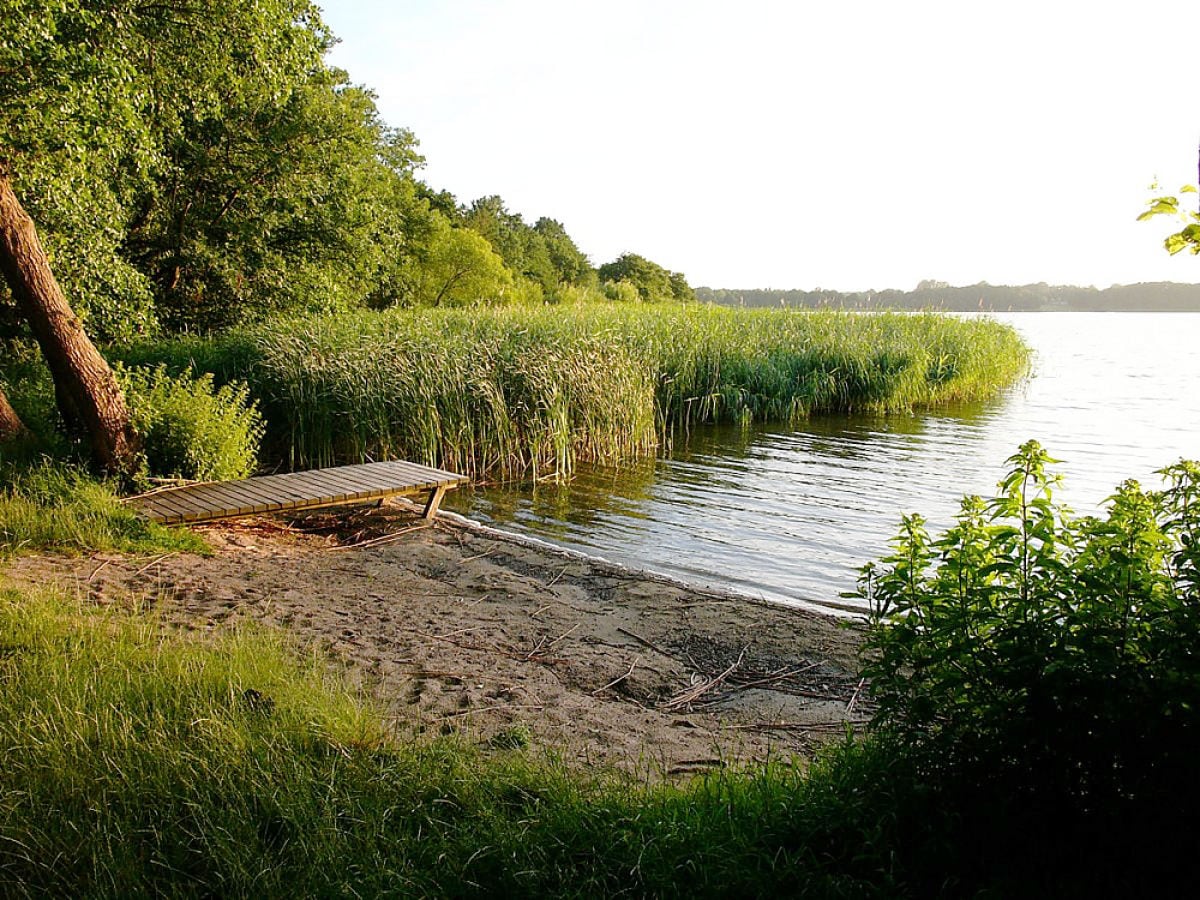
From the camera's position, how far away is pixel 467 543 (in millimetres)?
8117

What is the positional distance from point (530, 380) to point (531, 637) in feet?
22.5

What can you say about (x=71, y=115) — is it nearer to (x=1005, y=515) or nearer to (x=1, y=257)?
(x=1, y=257)

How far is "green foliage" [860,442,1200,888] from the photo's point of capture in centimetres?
237

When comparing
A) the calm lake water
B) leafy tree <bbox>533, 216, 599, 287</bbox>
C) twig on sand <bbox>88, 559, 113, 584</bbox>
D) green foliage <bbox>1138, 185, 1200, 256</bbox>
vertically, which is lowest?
the calm lake water

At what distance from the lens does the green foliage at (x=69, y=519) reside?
662 cm

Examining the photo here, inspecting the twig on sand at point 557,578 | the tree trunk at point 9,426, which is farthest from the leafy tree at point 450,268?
the twig on sand at point 557,578

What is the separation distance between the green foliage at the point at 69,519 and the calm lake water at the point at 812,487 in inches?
146

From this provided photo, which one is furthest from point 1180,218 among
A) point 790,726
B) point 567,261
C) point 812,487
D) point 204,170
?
point 567,261

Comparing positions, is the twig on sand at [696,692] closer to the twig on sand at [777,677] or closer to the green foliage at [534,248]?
the twig on sand at [777,677]

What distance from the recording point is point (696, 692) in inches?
189

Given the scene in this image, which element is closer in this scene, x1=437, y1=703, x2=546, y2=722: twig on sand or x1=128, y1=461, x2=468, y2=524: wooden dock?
x1=437, y1=703, x2=546, y2=722: twig on sand

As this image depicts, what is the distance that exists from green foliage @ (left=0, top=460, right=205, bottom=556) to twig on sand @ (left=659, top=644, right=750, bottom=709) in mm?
4357

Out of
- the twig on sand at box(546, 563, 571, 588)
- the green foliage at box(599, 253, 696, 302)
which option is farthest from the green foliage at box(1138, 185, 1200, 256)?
the green foliage at box(599, 253, 696, 302)

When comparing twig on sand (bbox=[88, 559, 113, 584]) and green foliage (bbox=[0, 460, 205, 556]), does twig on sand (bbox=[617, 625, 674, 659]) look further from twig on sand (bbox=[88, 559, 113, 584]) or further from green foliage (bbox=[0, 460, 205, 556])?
green foliage (bbox=[0, 460, 205, 556])
